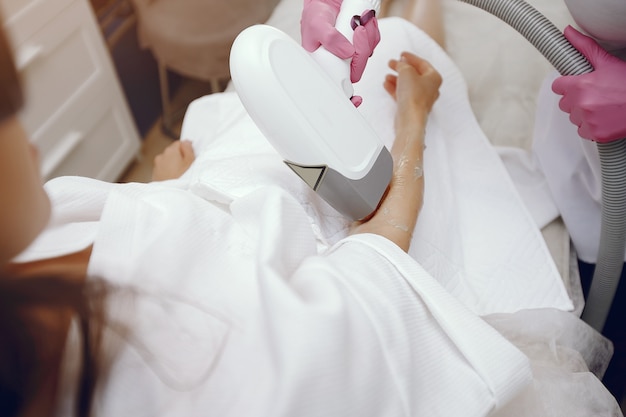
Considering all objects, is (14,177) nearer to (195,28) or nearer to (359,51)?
(359,51)

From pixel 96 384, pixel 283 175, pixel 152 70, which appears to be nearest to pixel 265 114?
pixel 283 175

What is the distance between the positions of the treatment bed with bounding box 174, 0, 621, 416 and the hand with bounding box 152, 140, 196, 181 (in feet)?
0.11

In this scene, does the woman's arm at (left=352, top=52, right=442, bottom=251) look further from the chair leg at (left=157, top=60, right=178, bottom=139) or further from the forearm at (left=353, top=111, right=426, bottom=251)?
the chair leg at (left=157, top=60, right=178, bottom=139)

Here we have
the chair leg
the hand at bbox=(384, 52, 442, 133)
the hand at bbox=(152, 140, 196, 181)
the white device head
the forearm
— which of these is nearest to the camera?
Answer: the white device head

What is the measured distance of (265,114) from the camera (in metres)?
0.57

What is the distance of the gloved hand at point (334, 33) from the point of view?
63 centimetres

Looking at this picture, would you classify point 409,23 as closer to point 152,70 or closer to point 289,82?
point 289,82

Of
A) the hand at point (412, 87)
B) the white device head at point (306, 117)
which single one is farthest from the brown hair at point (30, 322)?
the hand at point (412, 87)

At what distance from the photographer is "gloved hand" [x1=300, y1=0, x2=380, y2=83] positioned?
0.63 m

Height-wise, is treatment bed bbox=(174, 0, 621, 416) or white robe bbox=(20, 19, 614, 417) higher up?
white robe bbox=(20, 19, 614, 417)

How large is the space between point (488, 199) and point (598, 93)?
25cm

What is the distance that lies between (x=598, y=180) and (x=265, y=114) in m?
0.53

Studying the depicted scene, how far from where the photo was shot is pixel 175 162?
97 centimetres

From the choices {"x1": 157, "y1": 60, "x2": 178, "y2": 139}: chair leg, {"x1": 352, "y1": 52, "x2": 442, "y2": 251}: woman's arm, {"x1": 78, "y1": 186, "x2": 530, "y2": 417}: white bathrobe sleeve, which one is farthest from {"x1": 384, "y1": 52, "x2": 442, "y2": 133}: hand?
{"x1": 157, "y1": 60, "x2": 178, "y2": 139}: chair leg
